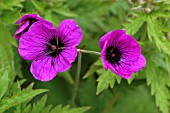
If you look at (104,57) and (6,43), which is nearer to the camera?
(104,57)

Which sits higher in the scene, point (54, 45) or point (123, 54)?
point (54, 45)

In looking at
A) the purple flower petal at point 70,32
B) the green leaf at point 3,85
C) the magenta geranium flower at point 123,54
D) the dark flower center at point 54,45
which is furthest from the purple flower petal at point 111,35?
the green leaf at point 3,85

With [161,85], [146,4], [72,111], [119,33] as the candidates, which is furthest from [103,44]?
[161,85]

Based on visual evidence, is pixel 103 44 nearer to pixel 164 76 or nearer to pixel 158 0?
pixel 158 0

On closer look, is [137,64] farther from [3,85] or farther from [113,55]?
[3,85]

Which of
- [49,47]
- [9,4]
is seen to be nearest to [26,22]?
[49,47]

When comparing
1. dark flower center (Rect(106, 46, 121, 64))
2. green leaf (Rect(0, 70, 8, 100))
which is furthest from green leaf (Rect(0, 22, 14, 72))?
dark flower center (Rect(106, 46, 121, 64))
